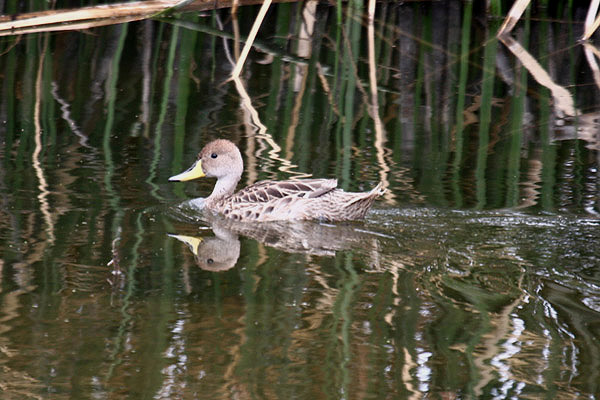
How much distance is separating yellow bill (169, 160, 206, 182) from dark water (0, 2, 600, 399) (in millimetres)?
127

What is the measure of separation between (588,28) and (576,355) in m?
7.49

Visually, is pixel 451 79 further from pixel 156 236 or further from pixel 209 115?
pixel 156 236

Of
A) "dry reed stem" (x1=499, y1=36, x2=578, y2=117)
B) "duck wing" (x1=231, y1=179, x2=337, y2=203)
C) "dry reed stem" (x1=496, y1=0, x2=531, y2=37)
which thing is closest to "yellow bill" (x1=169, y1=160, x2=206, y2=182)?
"duck wing" (x1=231, y1=179, x2=337, y2=203)

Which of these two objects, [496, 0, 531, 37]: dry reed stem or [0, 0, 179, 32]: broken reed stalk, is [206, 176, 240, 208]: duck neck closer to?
[0, 0, 179, 32]: broken reed stalk

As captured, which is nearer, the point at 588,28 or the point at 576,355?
the point at 576,355

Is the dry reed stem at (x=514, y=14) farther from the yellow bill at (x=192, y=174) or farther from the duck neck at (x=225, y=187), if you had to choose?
the yellow bill at (x=192, y=174)

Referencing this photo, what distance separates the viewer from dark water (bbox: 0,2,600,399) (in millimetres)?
4320

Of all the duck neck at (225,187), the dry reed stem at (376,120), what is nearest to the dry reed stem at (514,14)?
the dry reed stem at (376,120)

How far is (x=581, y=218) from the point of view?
6457 millimetres

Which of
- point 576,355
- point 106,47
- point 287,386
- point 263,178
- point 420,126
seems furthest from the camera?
point 106,47

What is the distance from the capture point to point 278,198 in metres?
6.83

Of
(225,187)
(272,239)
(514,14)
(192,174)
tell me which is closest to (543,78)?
(514,14)

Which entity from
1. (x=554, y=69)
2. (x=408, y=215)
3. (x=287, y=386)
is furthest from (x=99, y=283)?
(x=554, y=69)

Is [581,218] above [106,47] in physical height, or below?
below
